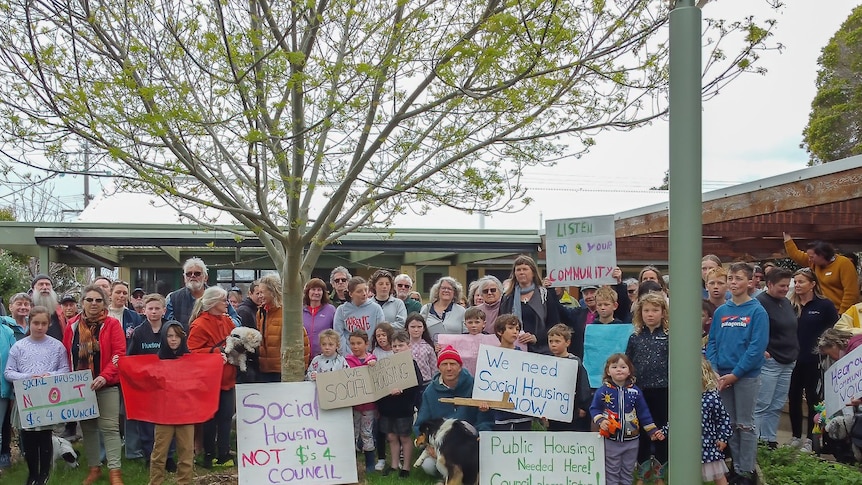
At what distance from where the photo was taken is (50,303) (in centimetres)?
782

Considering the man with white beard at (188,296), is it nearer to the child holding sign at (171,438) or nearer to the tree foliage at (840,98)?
the child holding sign at (171,438)

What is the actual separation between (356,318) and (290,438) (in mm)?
1936

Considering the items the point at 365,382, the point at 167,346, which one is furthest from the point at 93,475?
the point at 365,382

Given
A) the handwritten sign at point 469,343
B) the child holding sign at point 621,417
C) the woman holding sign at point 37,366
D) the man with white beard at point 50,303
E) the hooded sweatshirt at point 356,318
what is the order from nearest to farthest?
1. the child holding sign at point 621,417
2. the woman holding sign at point 37,366
3. the handwritten sign at point 469,343
4. the man with white beard at point 50,303
5. the hooded sweatshirt at point 356,318

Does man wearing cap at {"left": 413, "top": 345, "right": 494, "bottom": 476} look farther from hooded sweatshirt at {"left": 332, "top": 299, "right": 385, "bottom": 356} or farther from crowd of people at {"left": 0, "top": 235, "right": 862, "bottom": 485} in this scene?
hooded sweatshirt at {"left": 332, "top": 299, "right": 385, "bottom": 356}

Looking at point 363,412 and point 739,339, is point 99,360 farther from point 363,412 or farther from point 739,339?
point 739,339

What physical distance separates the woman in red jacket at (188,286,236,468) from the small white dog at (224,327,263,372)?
0.42ft

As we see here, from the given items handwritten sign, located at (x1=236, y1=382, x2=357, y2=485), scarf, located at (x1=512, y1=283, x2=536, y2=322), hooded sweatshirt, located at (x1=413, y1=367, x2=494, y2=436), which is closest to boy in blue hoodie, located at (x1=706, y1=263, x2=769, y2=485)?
scarf, located at (x1=512, y1=283, x2=536, y2=322)

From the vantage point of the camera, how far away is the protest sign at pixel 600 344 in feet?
23.1

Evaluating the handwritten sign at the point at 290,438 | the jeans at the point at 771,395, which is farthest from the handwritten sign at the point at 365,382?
the jeans at the point at 771,395

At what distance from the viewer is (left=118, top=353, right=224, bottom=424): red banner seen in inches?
266

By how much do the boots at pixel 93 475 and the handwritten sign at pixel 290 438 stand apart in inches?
66.5

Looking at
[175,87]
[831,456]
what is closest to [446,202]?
[175,87]

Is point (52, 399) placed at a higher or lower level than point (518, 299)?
lower
